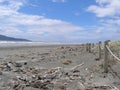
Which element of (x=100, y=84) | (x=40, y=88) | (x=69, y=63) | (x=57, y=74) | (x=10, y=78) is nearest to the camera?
(x=40, y=88)

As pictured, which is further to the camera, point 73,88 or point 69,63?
point 69,63

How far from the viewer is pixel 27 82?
1059 cm

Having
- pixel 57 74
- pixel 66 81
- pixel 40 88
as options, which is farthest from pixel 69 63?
pixel 40 88

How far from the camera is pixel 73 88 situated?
34.0ft

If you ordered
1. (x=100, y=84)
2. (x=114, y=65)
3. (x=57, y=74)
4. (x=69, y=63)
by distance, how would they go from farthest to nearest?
(x=69, y=63)
(x=114, y=65)
(x=57, y=74)
(x=100, y=84)

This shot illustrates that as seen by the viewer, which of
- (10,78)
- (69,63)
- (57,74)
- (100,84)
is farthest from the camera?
(69,63)

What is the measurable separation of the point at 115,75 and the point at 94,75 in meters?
0.91

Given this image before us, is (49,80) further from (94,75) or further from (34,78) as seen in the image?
(94,75)

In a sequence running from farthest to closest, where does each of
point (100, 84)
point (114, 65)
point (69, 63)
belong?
point (69, 63), point (114, 65), point (100, 84)

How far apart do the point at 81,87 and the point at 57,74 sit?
2302 millimetres

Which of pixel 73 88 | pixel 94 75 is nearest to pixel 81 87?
pixel 73 88

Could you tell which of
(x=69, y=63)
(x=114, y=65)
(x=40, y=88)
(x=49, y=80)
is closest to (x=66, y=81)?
(x=49, y=80)

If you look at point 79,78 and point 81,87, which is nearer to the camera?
point 81,87

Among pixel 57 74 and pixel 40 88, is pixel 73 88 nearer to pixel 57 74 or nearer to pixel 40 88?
pixel 40 88
